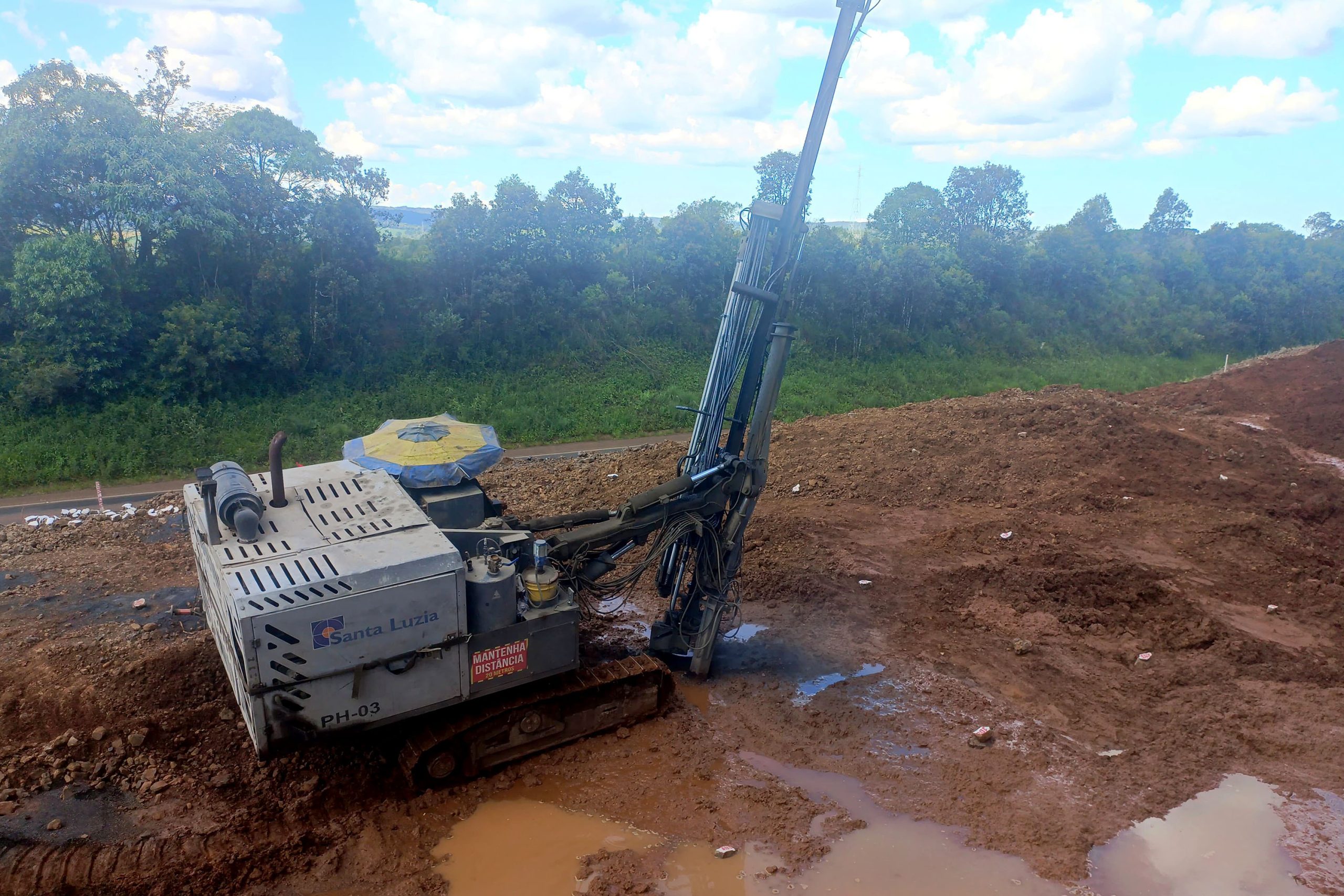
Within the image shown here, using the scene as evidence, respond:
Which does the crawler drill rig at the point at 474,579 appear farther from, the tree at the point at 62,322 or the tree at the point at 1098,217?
the tree at the point at 1098,217

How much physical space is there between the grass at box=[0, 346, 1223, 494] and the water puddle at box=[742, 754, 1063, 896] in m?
15.7

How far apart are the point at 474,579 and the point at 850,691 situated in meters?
4.23

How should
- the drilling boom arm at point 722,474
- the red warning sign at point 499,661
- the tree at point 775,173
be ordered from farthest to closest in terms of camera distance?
the tree at point 775,173, the drilling boom arm at point 722,474, the red warning sign at point 499,661

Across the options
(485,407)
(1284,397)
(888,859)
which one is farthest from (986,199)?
(888,859)

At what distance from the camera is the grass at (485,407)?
56.6ft

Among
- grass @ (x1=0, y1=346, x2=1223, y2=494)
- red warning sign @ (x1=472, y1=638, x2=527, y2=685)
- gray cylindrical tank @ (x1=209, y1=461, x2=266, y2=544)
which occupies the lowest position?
grass @ (x1=0, y1=346, x2=1223, y2=494)

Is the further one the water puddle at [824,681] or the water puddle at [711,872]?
the water puddle at [824,681]

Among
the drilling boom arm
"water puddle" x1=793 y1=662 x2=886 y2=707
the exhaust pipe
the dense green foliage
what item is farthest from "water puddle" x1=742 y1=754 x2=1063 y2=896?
the dense green foliage

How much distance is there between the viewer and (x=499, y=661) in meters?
6.77

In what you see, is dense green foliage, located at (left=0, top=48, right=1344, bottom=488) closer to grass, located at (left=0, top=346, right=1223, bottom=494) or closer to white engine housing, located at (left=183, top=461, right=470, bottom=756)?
grass, located at (left=0, top=346, right=1223, bottom=494)

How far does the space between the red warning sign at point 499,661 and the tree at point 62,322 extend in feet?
51.8

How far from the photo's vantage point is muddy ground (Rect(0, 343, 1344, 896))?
6242mm

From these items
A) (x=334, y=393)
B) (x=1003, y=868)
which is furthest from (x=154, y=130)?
(x=1003, y=868)

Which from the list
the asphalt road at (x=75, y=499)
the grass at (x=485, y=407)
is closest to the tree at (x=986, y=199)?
the grass at (x=485, y=407)
